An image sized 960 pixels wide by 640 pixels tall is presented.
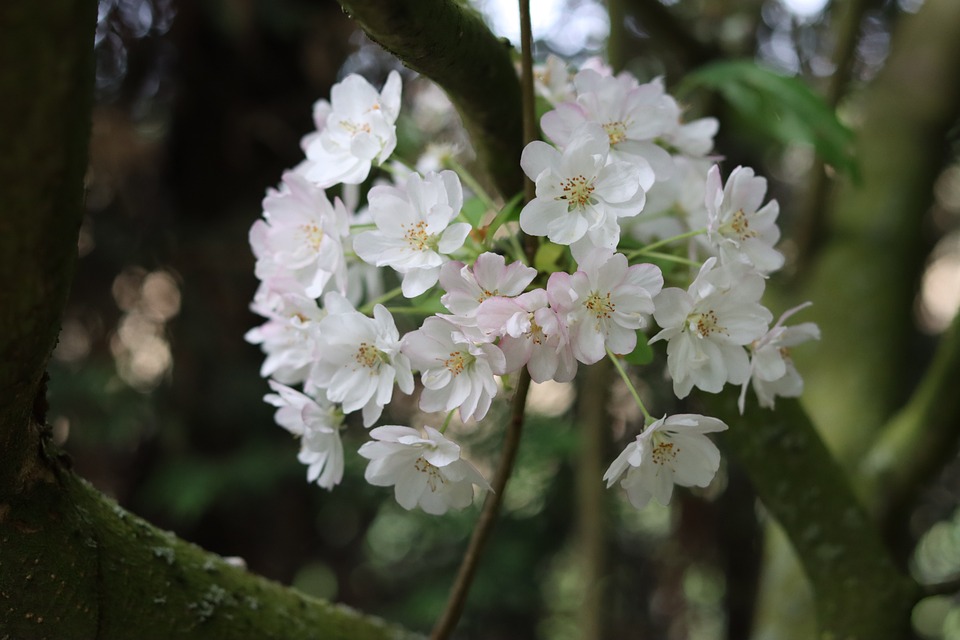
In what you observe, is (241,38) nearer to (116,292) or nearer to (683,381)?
(116,292)

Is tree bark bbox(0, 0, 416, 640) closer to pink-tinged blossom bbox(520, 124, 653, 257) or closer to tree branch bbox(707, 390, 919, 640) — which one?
pink-tinged blossom bbox(520, 124, 653, 257)

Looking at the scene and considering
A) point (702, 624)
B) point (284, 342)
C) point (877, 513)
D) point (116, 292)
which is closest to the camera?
point (284, 342)

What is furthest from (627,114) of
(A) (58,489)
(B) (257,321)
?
(B) (257,321)

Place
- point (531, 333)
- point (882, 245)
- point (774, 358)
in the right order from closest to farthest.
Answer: point (531, 333), point (774, 358), point (882, 245)

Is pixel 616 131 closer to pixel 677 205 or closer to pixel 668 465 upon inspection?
pixel 677 205

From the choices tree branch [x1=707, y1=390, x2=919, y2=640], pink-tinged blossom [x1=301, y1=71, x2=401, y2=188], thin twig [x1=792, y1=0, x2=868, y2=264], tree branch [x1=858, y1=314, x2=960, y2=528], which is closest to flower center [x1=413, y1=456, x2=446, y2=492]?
pink-tinged blossom [x1=301, y1=71, x2=401, y2=188]

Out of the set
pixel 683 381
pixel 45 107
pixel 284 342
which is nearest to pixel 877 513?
pixel 683 381

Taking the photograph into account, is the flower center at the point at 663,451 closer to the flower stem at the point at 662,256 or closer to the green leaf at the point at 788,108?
the flower stem at the point at 662,256
